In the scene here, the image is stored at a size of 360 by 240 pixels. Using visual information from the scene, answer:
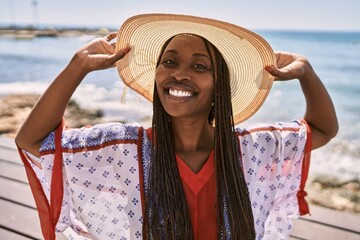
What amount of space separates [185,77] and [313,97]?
53 cm

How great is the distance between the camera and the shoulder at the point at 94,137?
59.8 inches

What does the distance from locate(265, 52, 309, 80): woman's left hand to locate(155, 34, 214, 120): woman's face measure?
9.1 inches

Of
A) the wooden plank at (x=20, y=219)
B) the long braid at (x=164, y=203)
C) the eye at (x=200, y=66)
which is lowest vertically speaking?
the wooden plank at (x=20, y=219)

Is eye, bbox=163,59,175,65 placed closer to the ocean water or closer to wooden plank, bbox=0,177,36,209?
the ocean water

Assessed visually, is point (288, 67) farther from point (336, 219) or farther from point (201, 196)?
point (336, 219)

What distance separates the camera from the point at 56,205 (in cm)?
160

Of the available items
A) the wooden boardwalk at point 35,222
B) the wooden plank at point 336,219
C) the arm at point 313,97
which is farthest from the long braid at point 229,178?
the wooden plank at point 336,219

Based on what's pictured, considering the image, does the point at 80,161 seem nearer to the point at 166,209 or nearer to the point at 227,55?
the point at 166,209

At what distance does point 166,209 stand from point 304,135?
2.00 ft

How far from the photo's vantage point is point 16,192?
110 inches

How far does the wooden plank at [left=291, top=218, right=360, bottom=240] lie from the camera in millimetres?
2297

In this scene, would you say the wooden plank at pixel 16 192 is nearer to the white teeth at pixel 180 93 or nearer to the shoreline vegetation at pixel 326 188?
the shoreline vegetation at pixel 326 188

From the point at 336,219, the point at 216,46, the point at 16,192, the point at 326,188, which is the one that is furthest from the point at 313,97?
the point at 326,188

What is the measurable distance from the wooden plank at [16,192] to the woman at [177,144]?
3.61ft
